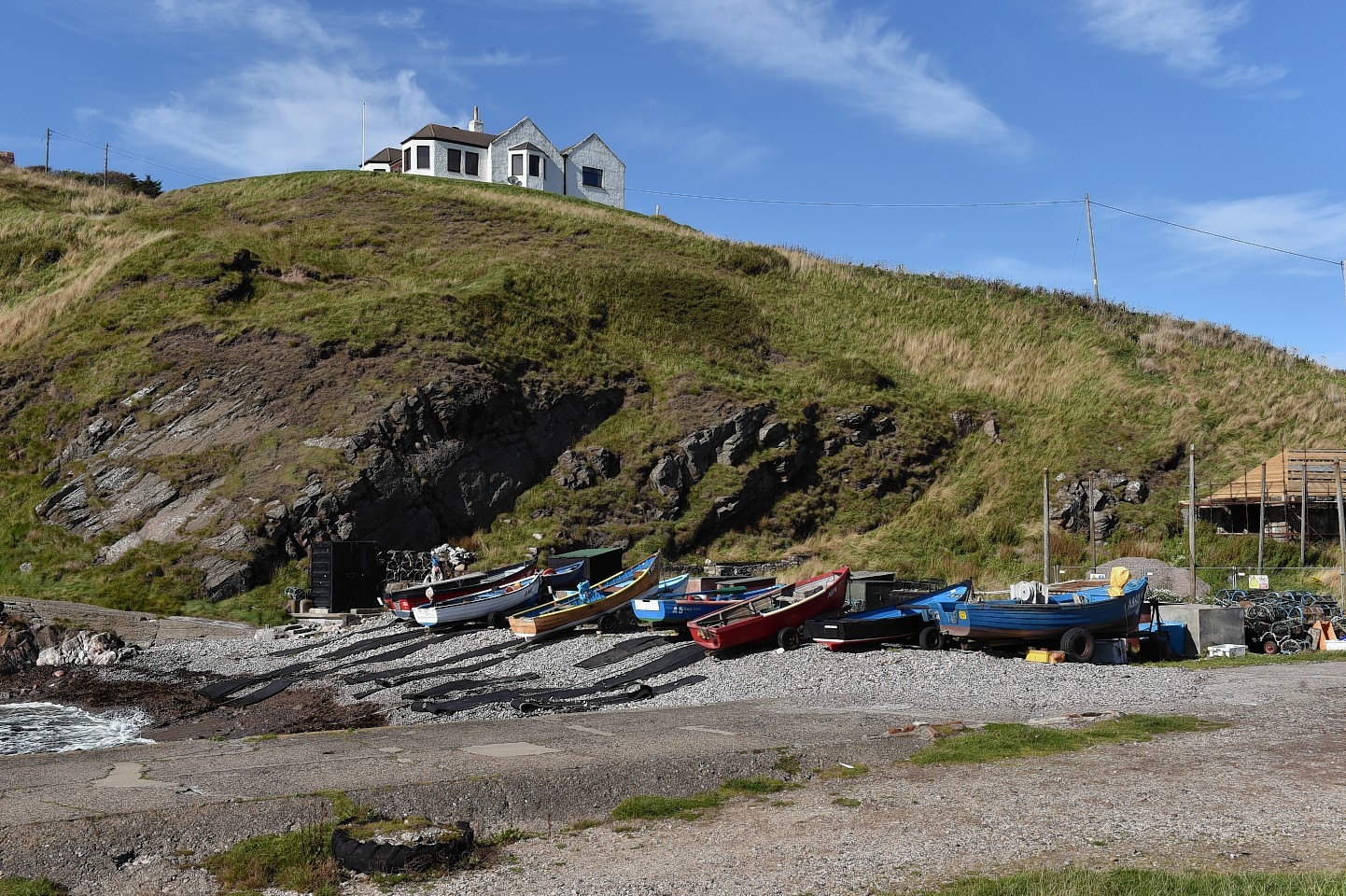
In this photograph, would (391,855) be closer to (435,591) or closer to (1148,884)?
(1148,884)

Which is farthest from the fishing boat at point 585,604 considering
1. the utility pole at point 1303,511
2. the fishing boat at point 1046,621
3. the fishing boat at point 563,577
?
the utility pole at point 1303,511

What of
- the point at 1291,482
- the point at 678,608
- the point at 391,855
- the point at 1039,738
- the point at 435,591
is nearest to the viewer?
the point at 391,855

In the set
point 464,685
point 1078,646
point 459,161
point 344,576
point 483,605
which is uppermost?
point 459,161

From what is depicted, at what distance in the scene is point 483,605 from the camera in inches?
1203

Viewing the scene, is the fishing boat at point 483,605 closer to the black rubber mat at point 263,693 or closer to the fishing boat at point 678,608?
the black rubber mat at point 263,693

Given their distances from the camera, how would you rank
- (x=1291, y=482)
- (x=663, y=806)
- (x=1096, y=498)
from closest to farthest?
(x=663, y=806), (x=1291, y=482), (x=1096, y=498)

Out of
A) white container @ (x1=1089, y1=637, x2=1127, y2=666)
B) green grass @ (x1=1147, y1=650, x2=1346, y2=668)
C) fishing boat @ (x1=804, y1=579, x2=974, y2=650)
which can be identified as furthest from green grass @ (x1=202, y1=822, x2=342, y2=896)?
green grass @ (x1=1147, y1=650, x2=1346, y2=668)

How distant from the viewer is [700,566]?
40219mm

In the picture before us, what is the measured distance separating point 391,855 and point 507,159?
79283 millimetres

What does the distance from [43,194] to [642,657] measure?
6503 cm

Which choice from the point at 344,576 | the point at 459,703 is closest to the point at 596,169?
the point at 344,576

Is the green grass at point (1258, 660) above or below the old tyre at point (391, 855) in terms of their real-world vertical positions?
below

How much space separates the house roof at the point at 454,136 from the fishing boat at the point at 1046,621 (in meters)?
68.6

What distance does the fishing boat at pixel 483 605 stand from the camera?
29469 mm
